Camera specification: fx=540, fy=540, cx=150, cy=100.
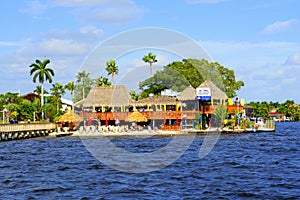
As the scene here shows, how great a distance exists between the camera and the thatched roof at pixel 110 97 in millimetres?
78250

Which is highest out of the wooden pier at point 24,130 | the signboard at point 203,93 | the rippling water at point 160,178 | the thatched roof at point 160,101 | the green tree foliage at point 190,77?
the green tree foliage at point 190,77

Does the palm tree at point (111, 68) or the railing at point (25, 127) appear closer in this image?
the railing at point (25, 127)

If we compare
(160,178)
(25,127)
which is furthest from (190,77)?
(160,178)

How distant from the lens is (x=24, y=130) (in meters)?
63.5

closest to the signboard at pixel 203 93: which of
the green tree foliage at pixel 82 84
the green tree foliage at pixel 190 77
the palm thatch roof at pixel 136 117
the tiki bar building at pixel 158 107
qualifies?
the tiki bar building at pixel 158 107

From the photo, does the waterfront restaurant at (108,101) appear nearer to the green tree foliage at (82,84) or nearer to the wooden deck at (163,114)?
the wooden deck at (163,114)

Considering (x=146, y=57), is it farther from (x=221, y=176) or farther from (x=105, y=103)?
(x=221, y=176)

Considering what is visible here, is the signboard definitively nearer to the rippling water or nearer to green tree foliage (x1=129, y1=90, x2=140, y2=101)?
green tree foliage (x1=129, y1=90, x2=140, y2=101)

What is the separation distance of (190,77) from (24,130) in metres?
47.2

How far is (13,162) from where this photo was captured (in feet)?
120

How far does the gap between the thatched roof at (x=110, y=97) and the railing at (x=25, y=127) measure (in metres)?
8.27

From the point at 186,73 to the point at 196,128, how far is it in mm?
36175

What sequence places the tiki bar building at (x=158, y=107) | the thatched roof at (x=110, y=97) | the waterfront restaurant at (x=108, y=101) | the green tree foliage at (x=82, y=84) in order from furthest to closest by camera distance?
the green tree foliage at (x=82, y=84)
the thatched roof at (x=110, y=97)
the waterfront restaurant at (x=108, y=101)
the tiki bar building at (x=158, y=107)

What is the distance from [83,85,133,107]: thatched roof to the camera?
78250mm
